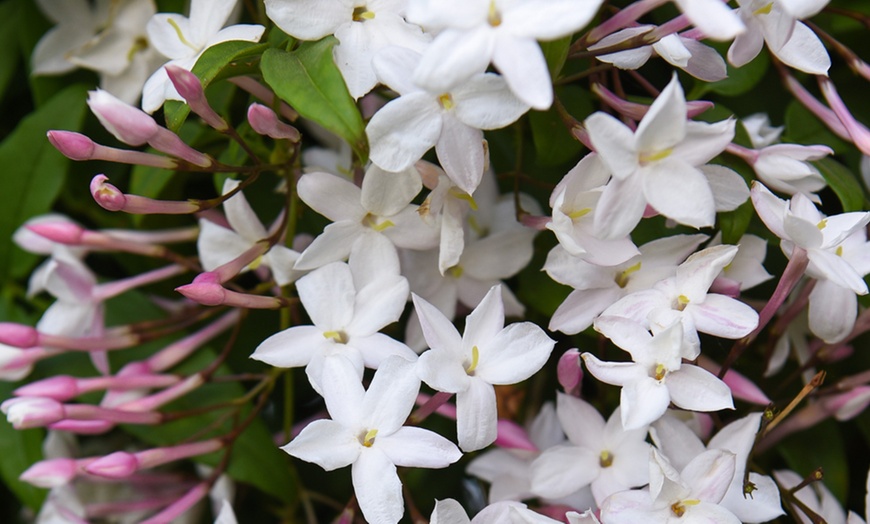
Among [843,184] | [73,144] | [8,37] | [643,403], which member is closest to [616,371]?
[643,403]

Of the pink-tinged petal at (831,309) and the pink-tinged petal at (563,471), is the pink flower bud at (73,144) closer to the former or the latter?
the pink-tinged petal at (563,471)

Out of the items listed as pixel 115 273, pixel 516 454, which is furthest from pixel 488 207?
pixel 115 273

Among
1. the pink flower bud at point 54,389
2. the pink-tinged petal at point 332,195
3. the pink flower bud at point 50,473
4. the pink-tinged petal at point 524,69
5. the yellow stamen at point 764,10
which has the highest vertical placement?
the pink-tinged petal at point 524,69

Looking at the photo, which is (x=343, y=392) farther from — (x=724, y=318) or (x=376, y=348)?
(x=724, y=318)

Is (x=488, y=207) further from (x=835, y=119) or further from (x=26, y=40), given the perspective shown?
(x=26, y=40)

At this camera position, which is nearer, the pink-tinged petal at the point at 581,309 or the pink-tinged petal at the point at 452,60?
the pink-tinged petal at the point at 452,60

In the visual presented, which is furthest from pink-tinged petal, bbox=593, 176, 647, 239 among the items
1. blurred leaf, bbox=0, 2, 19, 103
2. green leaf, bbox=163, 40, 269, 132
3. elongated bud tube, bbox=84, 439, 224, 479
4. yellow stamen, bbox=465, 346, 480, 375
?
blurred leaf, bbox=0, 2, 19, 103

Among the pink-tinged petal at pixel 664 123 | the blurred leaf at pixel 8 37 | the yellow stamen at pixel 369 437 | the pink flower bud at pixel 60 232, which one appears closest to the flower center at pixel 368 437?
the yellow stamen at pixel 369 437
